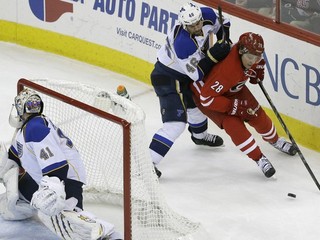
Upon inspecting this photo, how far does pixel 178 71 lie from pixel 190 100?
21 centimetres

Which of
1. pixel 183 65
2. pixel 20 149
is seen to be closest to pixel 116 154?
pixel 20 149

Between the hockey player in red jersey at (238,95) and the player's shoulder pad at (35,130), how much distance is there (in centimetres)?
125

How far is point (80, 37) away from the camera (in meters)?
7.48

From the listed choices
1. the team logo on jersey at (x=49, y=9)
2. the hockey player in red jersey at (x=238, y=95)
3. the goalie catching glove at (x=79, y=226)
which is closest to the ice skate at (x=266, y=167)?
the hockey player in red jersey at (x=238, y=95)

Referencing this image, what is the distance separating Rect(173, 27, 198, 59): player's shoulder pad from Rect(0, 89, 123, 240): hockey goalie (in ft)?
3.46

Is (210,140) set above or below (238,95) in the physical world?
below

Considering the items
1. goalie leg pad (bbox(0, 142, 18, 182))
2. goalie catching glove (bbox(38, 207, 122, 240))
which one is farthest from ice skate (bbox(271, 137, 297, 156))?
goalie leg pad (bbox(0, 142, 18, 182))

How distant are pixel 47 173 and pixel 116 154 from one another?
0.66 m

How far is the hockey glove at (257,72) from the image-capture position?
561 cm

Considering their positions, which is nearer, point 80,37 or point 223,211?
point 223,211

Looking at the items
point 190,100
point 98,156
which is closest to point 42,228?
point 98,156

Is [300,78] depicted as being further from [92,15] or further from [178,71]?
[92,15]

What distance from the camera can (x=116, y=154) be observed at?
5.09m

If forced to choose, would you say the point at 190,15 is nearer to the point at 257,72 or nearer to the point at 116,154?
the point at 257,72
